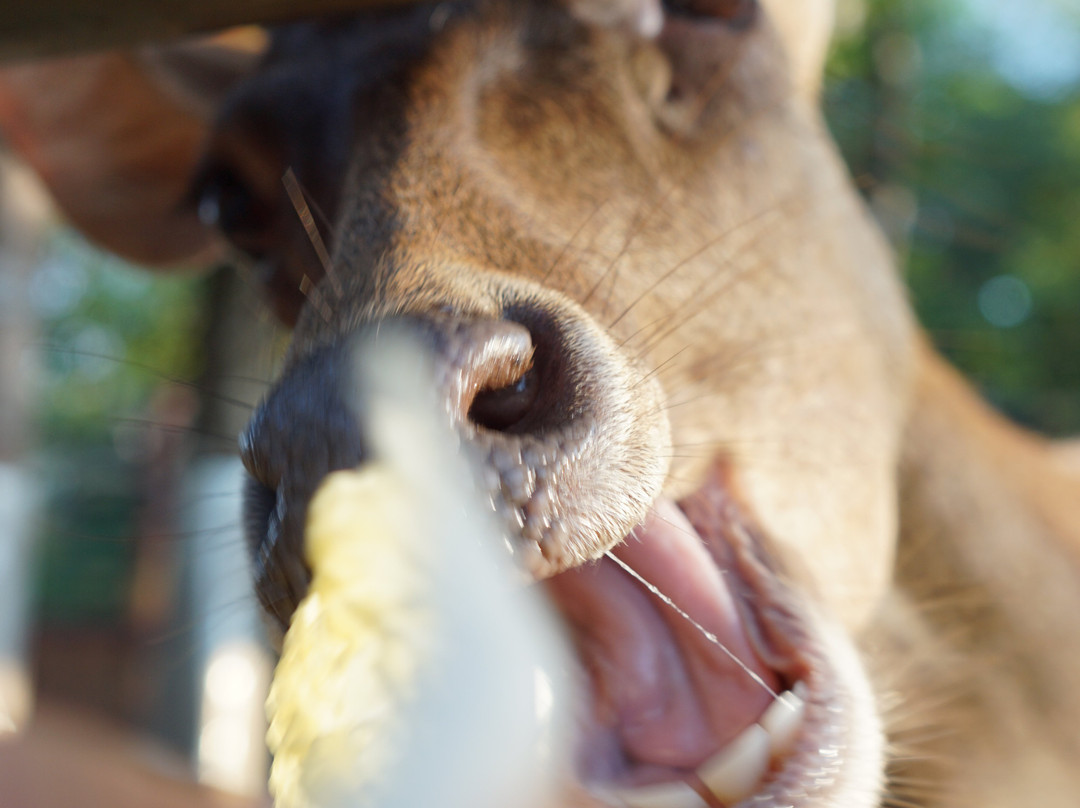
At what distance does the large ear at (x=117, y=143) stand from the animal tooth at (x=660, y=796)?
1761 millimetres

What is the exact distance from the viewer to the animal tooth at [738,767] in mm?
1262

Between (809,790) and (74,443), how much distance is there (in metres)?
11.9

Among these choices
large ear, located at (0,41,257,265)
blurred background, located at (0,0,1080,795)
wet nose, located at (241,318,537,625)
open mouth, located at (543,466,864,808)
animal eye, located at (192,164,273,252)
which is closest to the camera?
wet nose, located at (241,318,537,625)

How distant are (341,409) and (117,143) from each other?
1.94 metres

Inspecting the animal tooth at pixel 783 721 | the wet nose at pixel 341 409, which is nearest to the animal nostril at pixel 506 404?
the wet nose at pixel 341 409

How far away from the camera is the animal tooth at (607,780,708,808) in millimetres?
1172

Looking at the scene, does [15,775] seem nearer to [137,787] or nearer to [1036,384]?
[137,787]

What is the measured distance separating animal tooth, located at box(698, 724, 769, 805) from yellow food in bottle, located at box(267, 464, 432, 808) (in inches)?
20.8

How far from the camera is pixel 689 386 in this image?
66.1 inches

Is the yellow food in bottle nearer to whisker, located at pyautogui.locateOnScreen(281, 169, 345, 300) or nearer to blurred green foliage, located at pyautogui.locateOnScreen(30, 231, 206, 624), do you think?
whisker, located at pyautogui.locateOnScreen(281, 169, 345, 300)

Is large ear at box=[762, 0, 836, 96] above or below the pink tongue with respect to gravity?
above

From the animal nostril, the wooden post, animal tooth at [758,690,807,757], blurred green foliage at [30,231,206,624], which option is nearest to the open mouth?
animal tooth at [758,690,807,757]

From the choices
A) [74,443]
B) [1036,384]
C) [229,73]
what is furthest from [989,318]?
[229,73]

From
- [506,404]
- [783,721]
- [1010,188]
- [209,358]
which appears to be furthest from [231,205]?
[1010,188]
